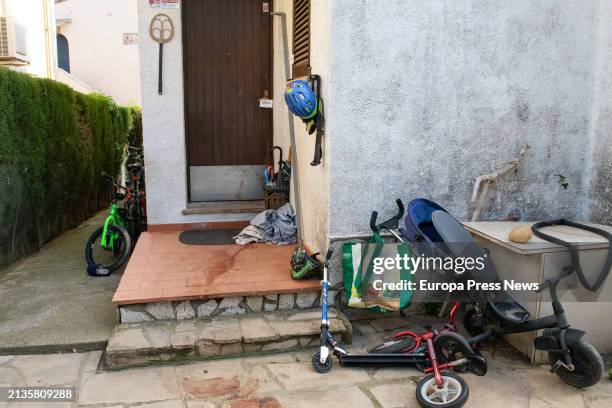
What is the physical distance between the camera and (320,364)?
10.8 feet

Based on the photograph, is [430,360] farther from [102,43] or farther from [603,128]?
[102,43]

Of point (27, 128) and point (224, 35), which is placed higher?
point (224, 35)

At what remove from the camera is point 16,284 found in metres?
4.80

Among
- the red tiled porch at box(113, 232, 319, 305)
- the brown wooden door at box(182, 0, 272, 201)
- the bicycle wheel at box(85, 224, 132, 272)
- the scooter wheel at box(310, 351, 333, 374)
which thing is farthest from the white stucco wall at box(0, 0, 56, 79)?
the scooter wheel at box(310, 351, 333, 374)

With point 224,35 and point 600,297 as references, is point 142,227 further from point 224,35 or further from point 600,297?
point 600,297

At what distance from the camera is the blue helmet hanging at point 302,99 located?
3.95m

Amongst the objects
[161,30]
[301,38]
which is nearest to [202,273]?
[301,38]

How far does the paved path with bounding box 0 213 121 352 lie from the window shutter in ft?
9.17

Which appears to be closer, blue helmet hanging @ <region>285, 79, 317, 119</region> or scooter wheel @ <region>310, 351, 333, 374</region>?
scooter wheel @ <region>310, 351, 333, 374</region>

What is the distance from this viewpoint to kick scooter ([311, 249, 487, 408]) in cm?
289

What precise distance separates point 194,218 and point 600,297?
13.8 ft

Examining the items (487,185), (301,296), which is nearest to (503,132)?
(487,185)

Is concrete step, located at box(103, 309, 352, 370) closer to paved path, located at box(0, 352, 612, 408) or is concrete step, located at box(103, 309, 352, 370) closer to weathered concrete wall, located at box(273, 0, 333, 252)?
paved path, located at box(0, 352, 612, 408)

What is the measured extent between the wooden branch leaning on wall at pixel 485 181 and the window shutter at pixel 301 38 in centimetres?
184
